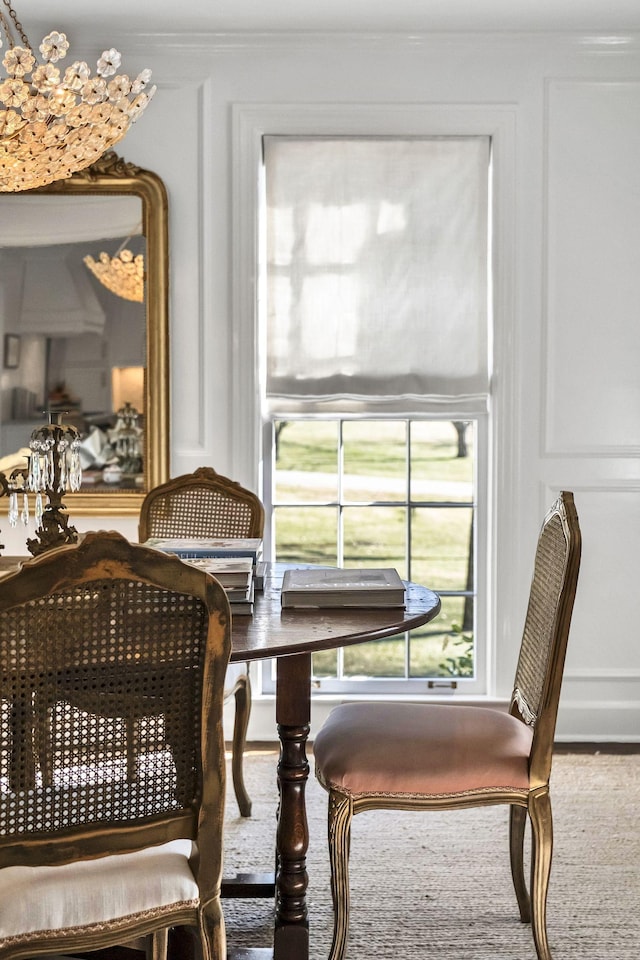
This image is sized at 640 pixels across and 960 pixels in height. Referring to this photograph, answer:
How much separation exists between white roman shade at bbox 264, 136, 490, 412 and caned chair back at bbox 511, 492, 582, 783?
1503 millimetres

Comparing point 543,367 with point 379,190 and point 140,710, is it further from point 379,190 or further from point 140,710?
point 140,710

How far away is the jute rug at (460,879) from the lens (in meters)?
2.23

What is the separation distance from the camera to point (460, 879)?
2564mm

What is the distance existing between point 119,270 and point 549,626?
2.31m

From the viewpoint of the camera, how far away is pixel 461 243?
3.63 metres

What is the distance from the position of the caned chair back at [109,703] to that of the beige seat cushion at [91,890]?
30 millimetres

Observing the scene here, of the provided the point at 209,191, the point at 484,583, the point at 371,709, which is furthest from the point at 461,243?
the point at 371,709

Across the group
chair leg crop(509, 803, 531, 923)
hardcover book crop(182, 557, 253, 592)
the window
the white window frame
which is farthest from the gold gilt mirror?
chair leg crop(509, 803, 531, 923)

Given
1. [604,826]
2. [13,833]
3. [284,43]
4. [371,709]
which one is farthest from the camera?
[284,43]

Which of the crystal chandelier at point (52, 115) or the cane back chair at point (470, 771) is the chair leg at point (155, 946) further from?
the crystal chandelier at point (52, 115)

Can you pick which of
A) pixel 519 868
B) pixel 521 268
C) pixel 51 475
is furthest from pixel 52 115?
pixel 519 868

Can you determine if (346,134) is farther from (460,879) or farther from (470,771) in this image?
(460,879)

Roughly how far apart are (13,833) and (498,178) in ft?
9.90

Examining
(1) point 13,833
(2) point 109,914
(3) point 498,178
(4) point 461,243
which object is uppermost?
(3) point 498,178
